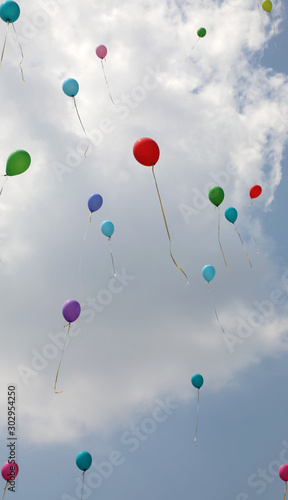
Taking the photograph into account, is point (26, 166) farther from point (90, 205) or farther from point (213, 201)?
point (213, 201)

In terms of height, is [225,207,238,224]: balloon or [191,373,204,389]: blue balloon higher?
[225,207,238,224]: balloon

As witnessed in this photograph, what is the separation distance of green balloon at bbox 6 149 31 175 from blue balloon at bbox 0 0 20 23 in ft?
10.2

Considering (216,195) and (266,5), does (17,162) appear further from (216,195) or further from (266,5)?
(266,5)

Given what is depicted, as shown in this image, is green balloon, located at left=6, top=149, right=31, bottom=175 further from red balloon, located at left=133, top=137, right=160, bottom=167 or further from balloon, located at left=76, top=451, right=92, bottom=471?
balloon, located at left=76, top=451, right=92, bottom=471

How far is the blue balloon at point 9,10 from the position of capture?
9.89 metres

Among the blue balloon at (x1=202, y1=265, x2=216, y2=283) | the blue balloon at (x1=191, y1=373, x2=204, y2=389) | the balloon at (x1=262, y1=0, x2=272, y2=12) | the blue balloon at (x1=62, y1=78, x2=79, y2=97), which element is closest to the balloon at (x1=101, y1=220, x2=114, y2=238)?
the blue balloon at (x1=202, y1=265, x2=216, y2=283)

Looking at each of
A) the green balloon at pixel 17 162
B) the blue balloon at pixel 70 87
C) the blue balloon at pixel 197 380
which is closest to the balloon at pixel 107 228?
the blue balloon at pixel 70 87

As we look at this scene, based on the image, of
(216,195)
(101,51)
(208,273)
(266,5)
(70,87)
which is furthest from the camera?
(101,51)

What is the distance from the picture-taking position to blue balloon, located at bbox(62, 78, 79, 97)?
11.9 m

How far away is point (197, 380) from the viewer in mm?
12695

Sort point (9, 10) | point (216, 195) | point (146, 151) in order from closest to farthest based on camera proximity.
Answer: point (146, 151), point (9, 10), point (216, 195)

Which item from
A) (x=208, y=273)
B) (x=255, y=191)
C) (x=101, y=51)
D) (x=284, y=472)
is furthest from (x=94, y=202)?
(x=284, y=472)

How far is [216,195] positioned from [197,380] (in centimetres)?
513

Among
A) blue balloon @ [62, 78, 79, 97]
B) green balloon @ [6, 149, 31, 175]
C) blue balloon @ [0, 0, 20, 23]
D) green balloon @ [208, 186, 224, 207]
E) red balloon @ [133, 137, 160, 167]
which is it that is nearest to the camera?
red balloon @ [133, 137, 160, 167]
